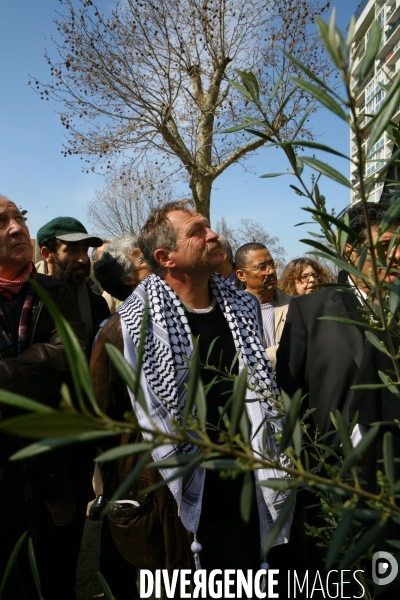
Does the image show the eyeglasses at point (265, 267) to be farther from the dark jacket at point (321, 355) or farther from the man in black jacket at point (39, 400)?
the man in black jacket at point (39, 400)

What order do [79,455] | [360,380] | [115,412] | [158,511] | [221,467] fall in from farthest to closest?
[79,455] < [115,412] < [158,511] < [360,380] < [221,467]

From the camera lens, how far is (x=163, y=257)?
273 cm

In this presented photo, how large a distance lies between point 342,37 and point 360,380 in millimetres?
1666

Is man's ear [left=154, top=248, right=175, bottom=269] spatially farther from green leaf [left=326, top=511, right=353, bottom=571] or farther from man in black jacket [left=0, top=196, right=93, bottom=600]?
green leaf [left=326, top=511, right=353, bottom=571]

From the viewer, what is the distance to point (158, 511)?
7.38 ft

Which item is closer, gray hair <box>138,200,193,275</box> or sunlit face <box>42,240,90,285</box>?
gray hair <box>138,200,193,275</box>

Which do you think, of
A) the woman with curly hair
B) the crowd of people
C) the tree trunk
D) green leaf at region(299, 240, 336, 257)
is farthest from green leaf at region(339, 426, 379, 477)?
the tree trunk

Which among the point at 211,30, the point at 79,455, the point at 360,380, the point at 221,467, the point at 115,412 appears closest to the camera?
the point at 221,467

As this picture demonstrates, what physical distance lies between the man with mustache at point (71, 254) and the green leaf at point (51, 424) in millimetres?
3461

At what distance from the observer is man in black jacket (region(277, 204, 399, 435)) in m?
2.30

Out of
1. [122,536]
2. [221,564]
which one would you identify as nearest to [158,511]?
[122,536]

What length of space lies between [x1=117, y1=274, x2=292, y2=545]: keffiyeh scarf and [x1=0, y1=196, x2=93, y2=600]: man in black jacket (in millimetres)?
332

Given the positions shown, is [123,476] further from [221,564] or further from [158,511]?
[221,564]

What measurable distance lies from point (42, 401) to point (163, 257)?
931 millimetres
